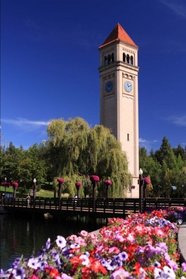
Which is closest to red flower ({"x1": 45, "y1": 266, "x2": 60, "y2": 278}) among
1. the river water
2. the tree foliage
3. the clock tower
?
the river water

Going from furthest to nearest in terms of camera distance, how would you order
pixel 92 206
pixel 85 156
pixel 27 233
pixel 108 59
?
pixel 108 59
pixel 85 156
pixel 92 206
pixel 27 233

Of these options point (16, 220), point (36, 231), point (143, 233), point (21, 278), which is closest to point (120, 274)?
point (21, 278)

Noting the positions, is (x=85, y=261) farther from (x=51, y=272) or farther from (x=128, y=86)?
(x=128, y=86)

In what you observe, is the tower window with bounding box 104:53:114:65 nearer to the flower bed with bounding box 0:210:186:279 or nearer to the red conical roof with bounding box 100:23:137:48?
the red conical roof with bounding box 100:23:137:48

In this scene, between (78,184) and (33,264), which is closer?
(33,264)

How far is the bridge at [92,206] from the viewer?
1087 inches

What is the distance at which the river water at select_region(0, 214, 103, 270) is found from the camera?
17.0 meters

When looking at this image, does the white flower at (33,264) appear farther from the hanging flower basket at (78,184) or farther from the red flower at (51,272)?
the hanging flower basket at (78,184)

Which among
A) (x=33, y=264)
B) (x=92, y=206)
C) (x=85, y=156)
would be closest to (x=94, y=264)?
(x=33, y=264)

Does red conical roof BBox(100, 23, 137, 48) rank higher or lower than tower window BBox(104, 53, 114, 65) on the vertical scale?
higher

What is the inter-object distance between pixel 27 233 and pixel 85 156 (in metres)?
15.1

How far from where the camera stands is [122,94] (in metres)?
62.6

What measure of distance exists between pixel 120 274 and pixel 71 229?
23224 millimetres

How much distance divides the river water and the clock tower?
92.8 ft
